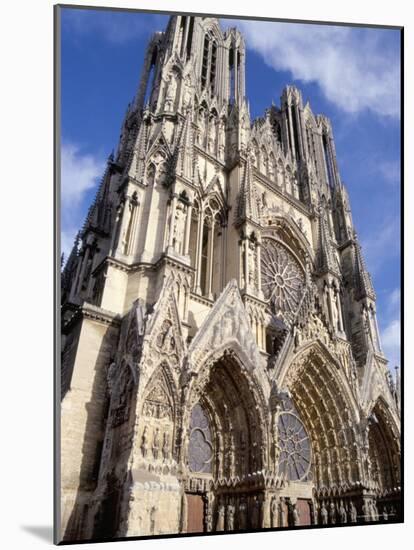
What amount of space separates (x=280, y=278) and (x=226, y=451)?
5.70 metres

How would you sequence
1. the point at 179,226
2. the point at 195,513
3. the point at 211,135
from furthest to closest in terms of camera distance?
the point at 211,135 → the point at 179,226 → the point at 195,513

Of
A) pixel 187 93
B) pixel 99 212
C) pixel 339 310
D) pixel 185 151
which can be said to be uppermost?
pixel 187 93

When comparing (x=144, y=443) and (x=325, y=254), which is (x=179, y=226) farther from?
(x=325, y=254)

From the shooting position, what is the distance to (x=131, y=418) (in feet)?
23.5

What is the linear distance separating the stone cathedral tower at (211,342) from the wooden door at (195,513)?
24 mm

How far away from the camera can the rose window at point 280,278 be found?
42.0 ft

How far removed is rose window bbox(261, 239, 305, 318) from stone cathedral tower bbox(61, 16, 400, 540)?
52mm

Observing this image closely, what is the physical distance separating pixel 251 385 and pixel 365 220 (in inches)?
182

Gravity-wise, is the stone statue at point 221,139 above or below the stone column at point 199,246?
above

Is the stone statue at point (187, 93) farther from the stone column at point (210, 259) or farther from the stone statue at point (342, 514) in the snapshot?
the stone statue at point (342, 514)

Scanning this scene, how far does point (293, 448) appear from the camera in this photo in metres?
10.1

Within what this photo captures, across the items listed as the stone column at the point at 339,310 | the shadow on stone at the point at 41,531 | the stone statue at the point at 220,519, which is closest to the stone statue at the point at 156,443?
the shadow on stone at the point at 41,531

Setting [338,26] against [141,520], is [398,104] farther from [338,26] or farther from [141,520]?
[141,520]

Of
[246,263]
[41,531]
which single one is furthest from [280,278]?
[41,531]
